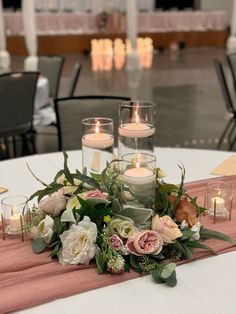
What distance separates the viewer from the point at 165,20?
52.5 ft

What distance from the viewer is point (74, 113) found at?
2.97 m

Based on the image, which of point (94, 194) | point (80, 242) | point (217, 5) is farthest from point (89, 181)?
point (217, 5)

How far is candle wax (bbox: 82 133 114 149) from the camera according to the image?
1.62 metres

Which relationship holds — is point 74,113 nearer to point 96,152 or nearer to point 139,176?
point 96,152

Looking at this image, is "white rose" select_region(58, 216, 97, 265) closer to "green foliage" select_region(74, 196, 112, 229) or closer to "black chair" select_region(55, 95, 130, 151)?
"green foliage" select_region(74, 196, 112, 229)

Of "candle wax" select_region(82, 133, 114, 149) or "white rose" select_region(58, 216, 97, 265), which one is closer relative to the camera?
"white rose" select_region(58, 216, 97, 265)

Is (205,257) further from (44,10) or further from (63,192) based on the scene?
(44,10)

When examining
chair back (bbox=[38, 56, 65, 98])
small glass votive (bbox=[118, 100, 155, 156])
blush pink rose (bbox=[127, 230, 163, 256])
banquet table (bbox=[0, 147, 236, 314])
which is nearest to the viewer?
banquet table (bbox=[0, 147, 236, 314])

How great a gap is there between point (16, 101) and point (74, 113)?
1130 millimetres

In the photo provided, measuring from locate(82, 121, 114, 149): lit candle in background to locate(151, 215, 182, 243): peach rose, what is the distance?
0.40 metres

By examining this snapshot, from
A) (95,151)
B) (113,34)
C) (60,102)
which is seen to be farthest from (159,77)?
(95,151)

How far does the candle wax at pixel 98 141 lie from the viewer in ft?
5.33

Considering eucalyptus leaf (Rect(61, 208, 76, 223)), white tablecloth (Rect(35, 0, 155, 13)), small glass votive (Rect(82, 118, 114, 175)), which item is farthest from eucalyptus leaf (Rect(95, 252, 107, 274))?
white tablecloth (Rect(35, 0, 155, 13))

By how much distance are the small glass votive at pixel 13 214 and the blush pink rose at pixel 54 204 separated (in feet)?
0.44
